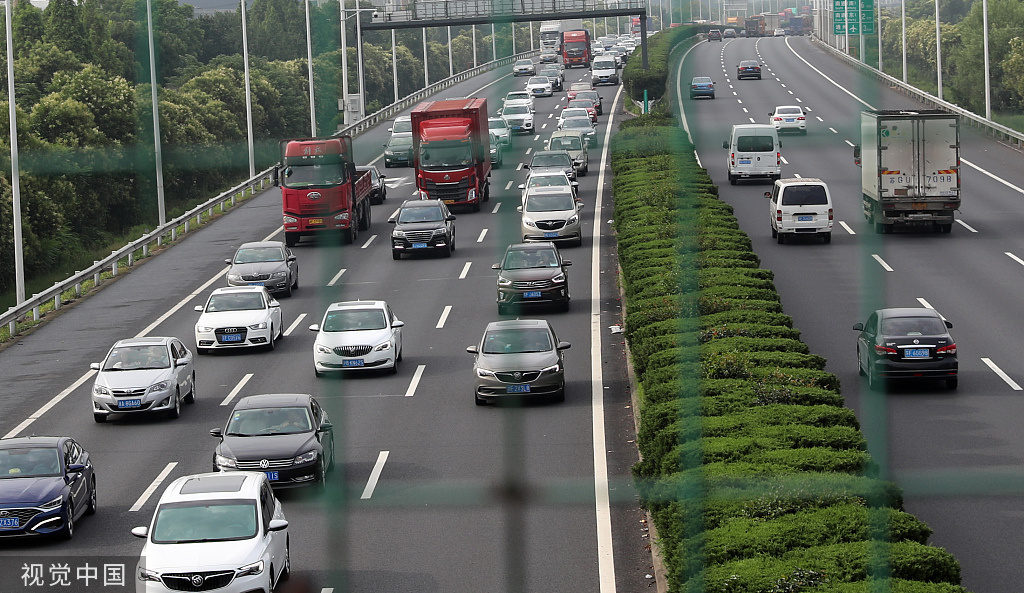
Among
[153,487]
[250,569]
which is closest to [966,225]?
[153,487]

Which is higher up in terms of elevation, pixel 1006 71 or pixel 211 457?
pixel 1006 71

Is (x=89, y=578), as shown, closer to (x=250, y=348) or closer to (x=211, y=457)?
(x=211, y=457)

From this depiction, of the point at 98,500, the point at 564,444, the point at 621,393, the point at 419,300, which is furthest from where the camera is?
the point at 419,300

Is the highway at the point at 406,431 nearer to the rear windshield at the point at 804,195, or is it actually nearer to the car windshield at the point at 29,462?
the car windshield at the point at 29,462

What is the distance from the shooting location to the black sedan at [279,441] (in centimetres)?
1612

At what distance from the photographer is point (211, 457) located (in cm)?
1819

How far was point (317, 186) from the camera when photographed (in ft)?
109

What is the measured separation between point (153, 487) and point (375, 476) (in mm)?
2744

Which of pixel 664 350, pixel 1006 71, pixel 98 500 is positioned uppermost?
pixel 1006 71

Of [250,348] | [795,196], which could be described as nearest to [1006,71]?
[795,196]

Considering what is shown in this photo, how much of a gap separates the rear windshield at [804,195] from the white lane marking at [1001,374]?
11537 mm

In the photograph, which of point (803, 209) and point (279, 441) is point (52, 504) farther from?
point (803, 209)

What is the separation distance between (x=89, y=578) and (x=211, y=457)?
490cm

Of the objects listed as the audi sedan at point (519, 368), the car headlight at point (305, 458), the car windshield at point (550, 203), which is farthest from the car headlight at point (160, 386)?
the car windshield at point (550, 203)
